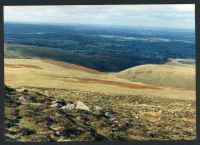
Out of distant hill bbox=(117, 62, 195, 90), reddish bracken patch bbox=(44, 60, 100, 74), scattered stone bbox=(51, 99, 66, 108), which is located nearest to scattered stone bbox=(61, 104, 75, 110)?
scattered stone bbox=(51, 99, 66, 108)

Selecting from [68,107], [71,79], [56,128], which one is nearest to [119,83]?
[71,79]

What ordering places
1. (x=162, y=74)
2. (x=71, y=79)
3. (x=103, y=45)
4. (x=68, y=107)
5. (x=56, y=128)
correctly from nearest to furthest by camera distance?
(x=56, y=128) < (x=68, y=107) < (x=71, y=79) < (x=103, y=45) < (x=162, y=74)

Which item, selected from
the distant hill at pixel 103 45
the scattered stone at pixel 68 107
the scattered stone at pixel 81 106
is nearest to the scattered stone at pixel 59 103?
the scattered stone at pixel 68 107

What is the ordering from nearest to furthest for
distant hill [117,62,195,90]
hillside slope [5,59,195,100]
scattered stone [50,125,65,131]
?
scattered stone [50,125,65,131] → hillside slope [5,59,195,100] → distant hill [117,62,195,90]

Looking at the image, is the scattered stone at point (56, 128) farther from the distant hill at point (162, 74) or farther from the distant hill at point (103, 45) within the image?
the distant hill at point (162, 74)

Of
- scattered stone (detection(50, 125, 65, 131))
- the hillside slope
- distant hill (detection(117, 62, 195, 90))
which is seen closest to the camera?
scattered stone (detection(50, 125, 65, 131))

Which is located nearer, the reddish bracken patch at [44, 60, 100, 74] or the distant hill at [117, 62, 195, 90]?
the reddish bracken patch at [44, 60, 100, 74]

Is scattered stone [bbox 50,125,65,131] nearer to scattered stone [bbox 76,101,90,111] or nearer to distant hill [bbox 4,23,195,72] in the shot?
scattered stone [bbox 76,101,90,111]

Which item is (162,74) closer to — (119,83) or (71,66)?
(119,83)
